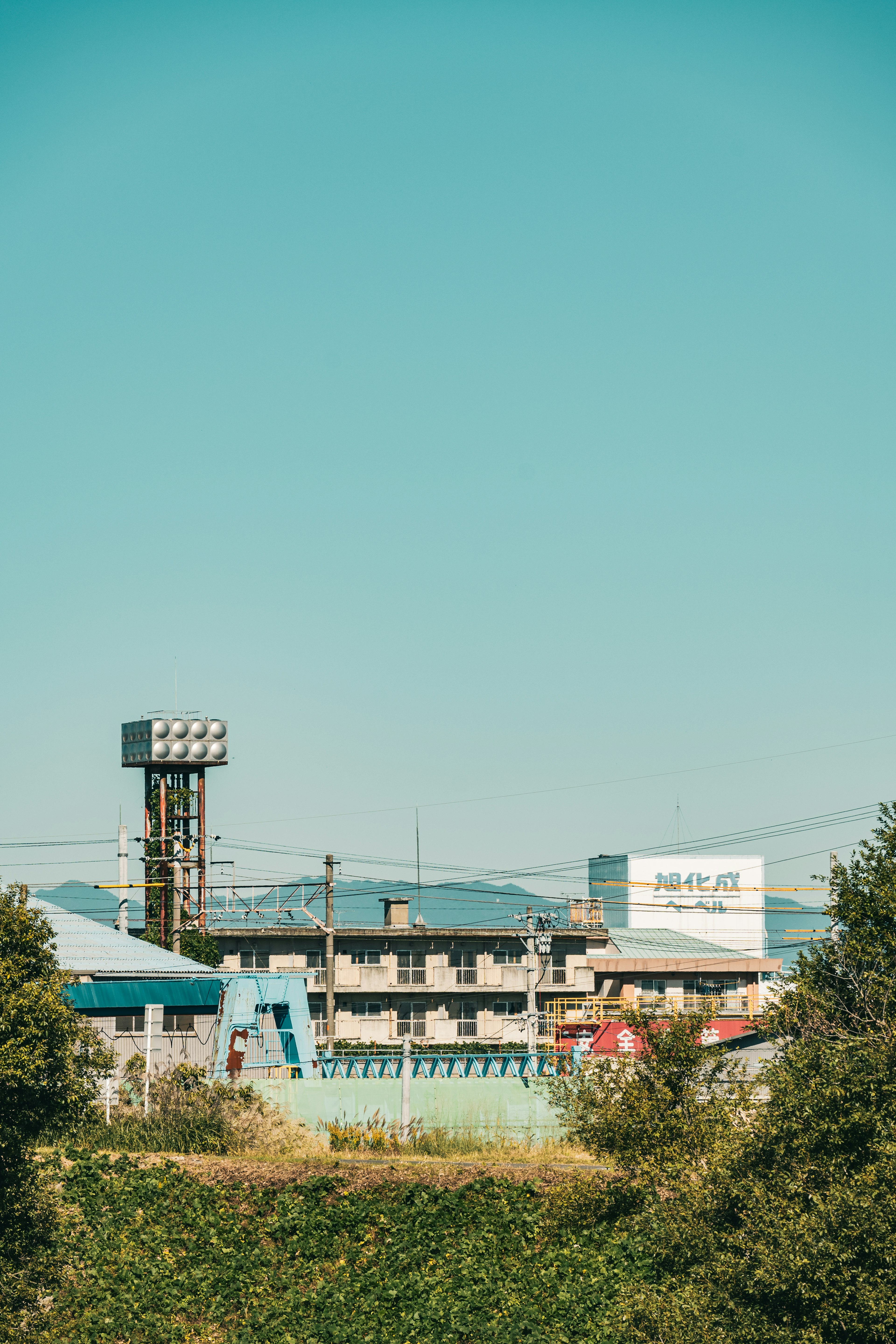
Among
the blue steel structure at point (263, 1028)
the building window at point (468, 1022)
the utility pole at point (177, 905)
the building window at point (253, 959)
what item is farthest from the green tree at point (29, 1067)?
the building window at point (468, 1022)

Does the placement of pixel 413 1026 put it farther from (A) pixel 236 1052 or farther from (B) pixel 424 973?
(A) pixel 236 1052

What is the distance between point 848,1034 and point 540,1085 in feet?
52.4

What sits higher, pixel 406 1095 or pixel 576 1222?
pixel 406 1095

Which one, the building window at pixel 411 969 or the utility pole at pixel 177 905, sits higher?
the utility pole at pixel 177 905

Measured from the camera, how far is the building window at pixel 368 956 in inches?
3140

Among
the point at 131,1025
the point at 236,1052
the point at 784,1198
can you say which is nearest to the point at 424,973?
the point at 131,1025

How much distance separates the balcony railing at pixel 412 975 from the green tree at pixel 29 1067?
57.0 m

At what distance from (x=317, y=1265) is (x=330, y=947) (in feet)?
103

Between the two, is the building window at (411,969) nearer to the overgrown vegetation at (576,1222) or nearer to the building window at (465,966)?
the building window at (465,966)

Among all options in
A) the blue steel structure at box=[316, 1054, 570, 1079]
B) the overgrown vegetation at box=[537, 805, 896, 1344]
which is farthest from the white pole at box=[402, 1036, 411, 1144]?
the overgrown vegetation at box=[537, 805, 896, 1344]

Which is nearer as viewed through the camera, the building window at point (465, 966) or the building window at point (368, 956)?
the building window at point (368, 956)

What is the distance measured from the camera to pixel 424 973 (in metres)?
80.5

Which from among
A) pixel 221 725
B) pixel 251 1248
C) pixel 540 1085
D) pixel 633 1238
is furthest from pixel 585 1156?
pixel 221 725

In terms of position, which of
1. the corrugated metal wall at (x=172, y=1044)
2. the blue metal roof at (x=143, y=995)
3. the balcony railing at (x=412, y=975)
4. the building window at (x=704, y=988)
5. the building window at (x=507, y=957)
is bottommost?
the building window at (x=704, y=988)
